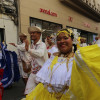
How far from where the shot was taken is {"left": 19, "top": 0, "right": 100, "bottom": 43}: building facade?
33.9ft

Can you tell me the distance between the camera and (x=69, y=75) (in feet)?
5.80

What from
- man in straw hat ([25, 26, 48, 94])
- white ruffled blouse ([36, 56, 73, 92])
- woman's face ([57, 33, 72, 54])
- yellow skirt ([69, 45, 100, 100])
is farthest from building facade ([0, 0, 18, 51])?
yellow skirt ([69, 45, 100, 100])

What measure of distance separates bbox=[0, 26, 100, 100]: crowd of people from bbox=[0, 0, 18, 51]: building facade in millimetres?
5292

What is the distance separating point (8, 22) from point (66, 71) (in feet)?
26.2

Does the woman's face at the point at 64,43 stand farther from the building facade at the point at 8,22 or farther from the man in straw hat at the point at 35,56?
the building facade at the point at 8,22

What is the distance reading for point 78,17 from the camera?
1905 centimetres

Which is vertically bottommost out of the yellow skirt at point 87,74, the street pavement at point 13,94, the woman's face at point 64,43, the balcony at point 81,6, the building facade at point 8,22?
the street pavement at point 13,94

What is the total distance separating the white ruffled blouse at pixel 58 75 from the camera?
179 cm

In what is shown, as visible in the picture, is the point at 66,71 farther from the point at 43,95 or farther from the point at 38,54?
the point at 38,54

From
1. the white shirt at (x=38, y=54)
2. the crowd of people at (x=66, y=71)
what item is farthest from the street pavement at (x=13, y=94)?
the white shirt at (x=38, y=54)

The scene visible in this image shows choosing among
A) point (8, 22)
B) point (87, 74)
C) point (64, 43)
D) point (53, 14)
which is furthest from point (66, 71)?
point (53, 14)

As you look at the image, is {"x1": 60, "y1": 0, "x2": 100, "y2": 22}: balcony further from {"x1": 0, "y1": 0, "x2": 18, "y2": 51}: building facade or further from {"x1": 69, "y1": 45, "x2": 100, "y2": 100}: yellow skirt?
{"x1": 69, "y1": 45, "x2": 100, "y2": 100}: yellow skirt

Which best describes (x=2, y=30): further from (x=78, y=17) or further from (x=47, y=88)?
(x=78, y=17)

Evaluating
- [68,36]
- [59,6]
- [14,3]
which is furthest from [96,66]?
[59,6]
